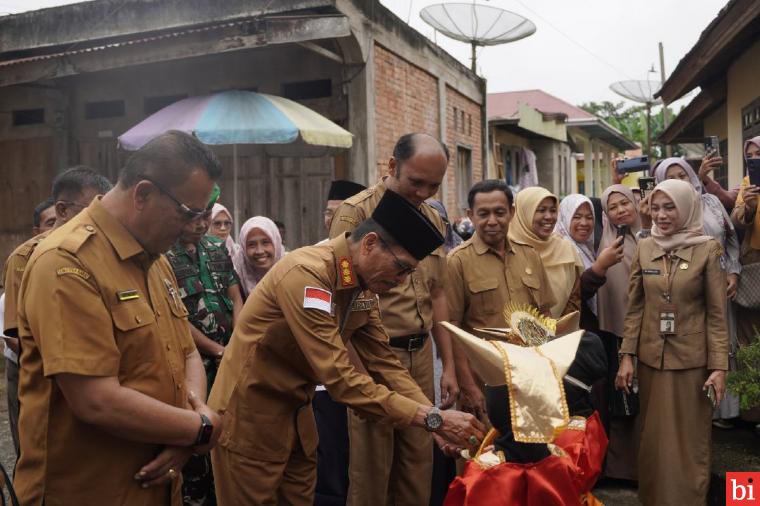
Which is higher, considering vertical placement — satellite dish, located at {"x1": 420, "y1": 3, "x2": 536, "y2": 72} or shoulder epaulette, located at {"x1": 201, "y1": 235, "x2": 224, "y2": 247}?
satellite dish, located at {"x1": 420, "y1": 3, "x2": 536, "y2": 72}

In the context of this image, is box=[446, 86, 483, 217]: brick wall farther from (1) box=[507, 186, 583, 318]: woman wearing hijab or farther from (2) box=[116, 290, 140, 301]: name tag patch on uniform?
(2) box=[116, 290, 140, 301]: name tag patch on uniform

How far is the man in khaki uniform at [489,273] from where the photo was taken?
402 cm

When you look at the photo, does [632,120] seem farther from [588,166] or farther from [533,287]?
[533,287]

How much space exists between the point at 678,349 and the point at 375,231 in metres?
2.26

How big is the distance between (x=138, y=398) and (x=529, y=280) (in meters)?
2.67

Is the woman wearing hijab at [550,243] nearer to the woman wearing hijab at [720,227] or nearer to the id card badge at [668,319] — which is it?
the id card badge at [668,319]

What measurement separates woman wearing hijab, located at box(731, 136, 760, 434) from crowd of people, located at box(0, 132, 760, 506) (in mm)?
18

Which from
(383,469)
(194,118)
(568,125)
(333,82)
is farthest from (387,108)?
(568,125)

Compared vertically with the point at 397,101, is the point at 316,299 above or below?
below

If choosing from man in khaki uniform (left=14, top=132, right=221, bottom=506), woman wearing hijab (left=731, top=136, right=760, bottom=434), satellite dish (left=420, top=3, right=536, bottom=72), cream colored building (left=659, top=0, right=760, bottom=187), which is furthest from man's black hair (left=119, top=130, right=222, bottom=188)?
satellite dish (left=420, top=3, right=536, bottom=72)

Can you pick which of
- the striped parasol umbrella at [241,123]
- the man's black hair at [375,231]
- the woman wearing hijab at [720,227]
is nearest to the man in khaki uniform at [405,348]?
the man's black hair at [375,231]

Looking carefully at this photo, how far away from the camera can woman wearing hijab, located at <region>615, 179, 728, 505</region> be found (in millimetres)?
3961

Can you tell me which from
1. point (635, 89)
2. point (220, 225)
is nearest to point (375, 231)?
point (220, 225)

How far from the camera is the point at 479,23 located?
12.2 meters
